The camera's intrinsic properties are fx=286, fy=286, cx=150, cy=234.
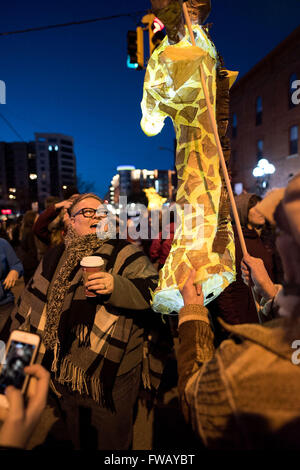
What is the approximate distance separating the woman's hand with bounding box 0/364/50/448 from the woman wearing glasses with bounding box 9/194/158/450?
71 centimetres

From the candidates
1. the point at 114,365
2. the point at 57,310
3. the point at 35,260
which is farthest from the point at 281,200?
the point at 35,260

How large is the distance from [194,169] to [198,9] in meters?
0.81

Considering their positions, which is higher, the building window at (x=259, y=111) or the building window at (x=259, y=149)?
the building window at (x=259, y=111)

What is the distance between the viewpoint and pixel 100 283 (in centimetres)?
164

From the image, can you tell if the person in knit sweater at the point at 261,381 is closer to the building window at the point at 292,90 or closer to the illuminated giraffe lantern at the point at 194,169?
the illuminated giraffe lantern at the point at 194,169

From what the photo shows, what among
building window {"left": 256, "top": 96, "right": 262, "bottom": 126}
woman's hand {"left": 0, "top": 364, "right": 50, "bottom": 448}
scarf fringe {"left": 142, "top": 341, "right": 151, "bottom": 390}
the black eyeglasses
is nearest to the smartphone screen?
woman's hand {"left": 0, "top": 364, "right": 50, "bottom": 448}

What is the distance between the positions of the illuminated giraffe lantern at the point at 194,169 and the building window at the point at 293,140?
61.4 ft

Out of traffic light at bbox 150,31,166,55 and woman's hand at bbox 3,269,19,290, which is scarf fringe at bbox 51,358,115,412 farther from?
traffic light at bbox 150,31,166,55

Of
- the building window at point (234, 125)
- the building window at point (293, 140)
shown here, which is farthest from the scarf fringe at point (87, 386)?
the building window at point (234, 125)

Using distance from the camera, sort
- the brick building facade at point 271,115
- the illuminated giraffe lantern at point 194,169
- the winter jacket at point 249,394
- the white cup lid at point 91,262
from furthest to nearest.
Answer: the brick building facade at point 271,115, the white cup lid at point 91,262, the illuminated giraffe lantern at point 194,169, the winter jacket at point 249,394

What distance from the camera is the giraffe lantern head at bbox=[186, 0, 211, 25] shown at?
145cm

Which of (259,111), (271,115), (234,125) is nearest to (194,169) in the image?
(271,115)

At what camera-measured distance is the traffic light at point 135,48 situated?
22.0 feet
